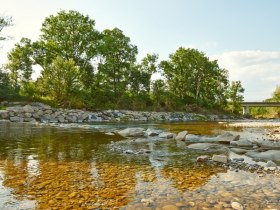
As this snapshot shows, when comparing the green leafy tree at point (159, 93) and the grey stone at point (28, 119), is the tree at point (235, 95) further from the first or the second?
the grey stone at point (28, 119)

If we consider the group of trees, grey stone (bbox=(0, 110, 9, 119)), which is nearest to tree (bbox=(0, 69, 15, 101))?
the group of trees

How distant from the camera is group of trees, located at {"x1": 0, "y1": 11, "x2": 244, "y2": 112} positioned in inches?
1559

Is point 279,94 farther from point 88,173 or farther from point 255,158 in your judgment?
point 88,173

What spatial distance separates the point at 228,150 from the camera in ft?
37.2

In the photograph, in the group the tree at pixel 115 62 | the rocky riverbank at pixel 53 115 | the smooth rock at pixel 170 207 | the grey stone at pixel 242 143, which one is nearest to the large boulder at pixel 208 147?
the grey stone at pixel 242 143

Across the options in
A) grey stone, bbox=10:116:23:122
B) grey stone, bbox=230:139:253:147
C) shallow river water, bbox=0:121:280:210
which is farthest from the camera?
grey stone, bbox=10:116:23:122

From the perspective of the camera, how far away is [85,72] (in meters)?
48.4

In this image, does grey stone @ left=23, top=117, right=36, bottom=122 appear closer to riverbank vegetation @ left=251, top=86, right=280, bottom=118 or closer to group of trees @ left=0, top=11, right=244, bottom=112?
group of trees @ left=0, top=11, right=244, bottom=112

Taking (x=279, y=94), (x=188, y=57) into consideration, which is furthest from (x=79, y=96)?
(x=279, y=94)

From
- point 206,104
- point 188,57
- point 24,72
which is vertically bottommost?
point 206,104

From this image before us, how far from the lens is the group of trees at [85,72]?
130ft

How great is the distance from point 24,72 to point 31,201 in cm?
4695

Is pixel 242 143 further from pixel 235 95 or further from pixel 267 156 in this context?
pixel 235 95

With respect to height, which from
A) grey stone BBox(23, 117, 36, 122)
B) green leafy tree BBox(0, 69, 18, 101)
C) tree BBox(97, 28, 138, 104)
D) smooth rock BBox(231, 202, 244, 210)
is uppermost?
tree BBox(97, 28, 138, 104)
